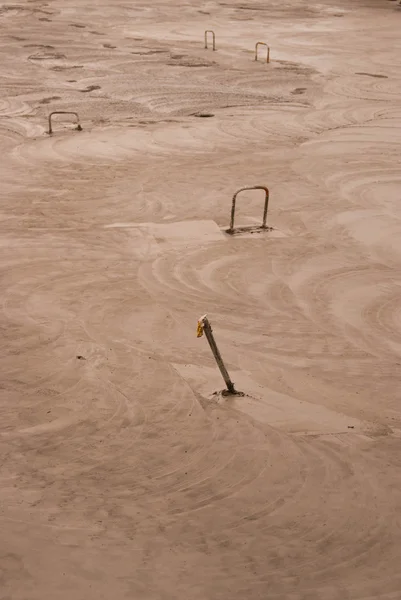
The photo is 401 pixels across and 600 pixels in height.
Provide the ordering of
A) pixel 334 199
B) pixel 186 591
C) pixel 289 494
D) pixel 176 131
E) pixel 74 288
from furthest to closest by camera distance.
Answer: pixel 176 131
pixel 334 199
pixel 74 288
pixel 289 494
pixel 186 591

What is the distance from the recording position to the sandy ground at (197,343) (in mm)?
5051

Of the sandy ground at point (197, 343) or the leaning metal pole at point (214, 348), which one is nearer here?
the sandy ground at point (197, 343)

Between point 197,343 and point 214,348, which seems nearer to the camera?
point 214,348

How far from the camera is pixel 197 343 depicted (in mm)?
7676

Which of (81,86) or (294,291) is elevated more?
(81,86)

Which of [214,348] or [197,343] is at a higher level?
[214,348]

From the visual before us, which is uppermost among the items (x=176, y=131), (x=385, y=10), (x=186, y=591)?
(x=385, y=10)

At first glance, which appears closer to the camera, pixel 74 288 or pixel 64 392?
pixel 64 392

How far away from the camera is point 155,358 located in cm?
738

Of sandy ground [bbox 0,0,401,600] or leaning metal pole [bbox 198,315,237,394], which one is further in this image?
leaning metal pole [bbox 198,315,237,394]

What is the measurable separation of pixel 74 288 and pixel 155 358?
172cm

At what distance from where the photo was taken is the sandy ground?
505 cm

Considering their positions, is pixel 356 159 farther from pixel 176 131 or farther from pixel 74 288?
pixel 74 288

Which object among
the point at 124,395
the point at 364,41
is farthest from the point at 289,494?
the point at 364,41
